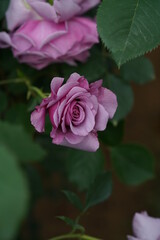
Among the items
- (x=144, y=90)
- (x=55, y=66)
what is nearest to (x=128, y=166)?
(x=55, y=66)

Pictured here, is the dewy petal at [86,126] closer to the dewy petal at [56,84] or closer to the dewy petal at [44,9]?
the dewy petal at [56,84]

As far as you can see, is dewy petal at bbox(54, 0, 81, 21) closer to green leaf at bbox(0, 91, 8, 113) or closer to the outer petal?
the outer petal

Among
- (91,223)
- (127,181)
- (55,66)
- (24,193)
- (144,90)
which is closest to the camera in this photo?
(24,193)

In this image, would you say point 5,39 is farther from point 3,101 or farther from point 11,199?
point 11,199

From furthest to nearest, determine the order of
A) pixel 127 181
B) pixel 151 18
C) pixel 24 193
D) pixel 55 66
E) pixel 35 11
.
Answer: pixel 127 181, pixel 55 66, pixel 35 11, pixel 151 18, pixel 24 193

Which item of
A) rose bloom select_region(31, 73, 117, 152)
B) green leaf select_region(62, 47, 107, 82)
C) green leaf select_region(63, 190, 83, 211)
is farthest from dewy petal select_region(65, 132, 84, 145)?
green leaf select_region(62, 47, 107, 82)

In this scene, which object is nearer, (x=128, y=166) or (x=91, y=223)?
(x=128, y=166)

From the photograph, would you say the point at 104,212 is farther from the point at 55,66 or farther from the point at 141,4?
the point at 141,4
